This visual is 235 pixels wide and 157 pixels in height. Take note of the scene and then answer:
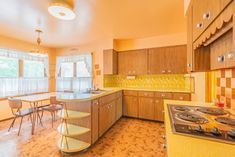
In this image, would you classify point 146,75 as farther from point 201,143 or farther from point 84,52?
point 201,143

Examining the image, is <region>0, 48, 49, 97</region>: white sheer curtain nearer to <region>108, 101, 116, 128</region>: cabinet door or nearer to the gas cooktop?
<region>108, 101, 116, 128</region>: cabinet door

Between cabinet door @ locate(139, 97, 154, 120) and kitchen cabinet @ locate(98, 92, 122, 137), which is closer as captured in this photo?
kitchen cabinet @ locate(98, 92, 122, 137)

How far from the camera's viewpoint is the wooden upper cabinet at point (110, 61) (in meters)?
3.91

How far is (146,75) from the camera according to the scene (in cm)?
405

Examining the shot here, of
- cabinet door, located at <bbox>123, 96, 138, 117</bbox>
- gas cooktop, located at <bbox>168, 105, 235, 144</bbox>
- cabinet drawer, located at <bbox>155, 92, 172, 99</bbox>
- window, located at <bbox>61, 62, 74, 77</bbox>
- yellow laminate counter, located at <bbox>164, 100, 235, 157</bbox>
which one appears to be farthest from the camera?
window, located at <bbox>61, 62, 74, 77</bbox>

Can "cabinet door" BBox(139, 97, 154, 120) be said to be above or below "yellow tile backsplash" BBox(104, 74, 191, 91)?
below

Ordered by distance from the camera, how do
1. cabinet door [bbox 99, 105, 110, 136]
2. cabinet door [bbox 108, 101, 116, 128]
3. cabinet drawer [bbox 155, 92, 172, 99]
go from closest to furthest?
1. cabinet door [bbox 99, 105, 110, 136]
2. cabinet door [bbox 108, 101, 116, 128]
3. cabinet drawer [bbox 155, 92, 172, 99]

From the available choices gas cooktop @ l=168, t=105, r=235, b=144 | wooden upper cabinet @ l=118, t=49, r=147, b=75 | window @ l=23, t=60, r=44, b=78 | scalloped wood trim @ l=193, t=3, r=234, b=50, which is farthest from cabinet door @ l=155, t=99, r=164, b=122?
window @ l=23, t=60, r=44, b=78

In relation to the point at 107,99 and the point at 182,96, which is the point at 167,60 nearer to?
the point at 182,96

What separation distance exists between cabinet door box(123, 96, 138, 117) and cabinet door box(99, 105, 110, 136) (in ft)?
3.60

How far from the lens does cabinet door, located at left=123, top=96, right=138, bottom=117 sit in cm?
369

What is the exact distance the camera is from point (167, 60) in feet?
11.6

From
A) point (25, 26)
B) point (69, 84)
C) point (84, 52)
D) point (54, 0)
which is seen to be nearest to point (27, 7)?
point (54, 0)

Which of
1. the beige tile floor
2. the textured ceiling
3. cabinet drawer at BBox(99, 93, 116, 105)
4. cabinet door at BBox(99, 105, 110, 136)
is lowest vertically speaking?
the beige tile floor
